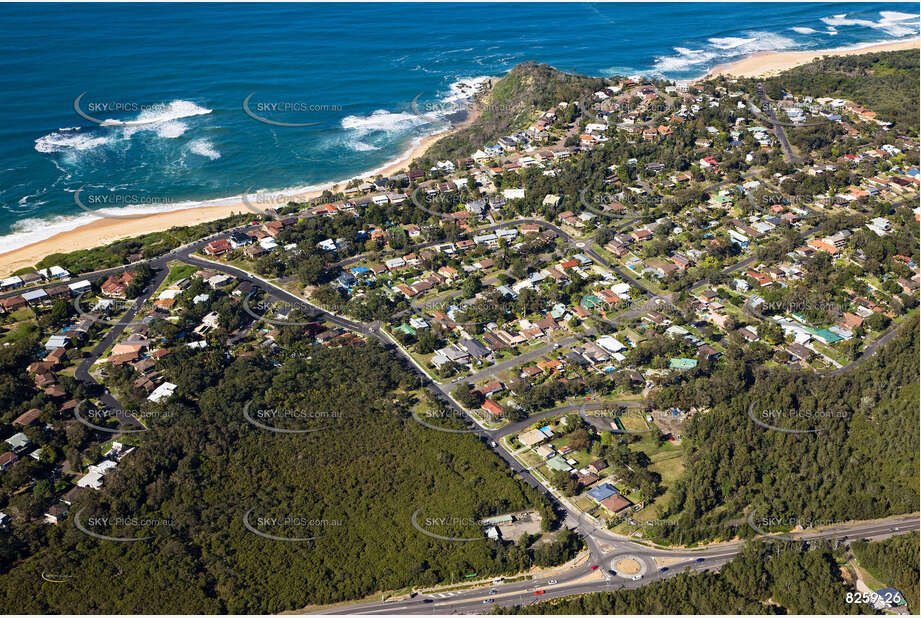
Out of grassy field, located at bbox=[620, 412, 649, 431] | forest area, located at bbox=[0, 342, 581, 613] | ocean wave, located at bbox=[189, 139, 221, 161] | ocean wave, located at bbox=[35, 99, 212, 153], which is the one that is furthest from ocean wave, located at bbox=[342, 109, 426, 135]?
grassy field, located at bbox=[620, 412, 649, 431]

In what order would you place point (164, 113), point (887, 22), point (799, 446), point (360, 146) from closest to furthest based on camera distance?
point (799, 446) < point (360, 146) < point (164, 113) < point (887, 22)

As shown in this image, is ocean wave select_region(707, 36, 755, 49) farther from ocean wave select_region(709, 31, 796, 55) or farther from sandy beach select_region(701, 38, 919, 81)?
sandy beach select_region(701, 38, 919, 81)

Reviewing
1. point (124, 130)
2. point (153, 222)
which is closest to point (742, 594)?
point (153, 222)

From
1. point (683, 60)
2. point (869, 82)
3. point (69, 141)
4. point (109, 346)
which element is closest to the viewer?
point (109, 346)

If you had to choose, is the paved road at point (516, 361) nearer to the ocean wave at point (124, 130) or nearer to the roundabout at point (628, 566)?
the roundabout at point (628, 566)

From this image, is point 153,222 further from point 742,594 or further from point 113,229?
point 742,594

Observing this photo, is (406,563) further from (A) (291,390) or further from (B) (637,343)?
(B) (637,343)

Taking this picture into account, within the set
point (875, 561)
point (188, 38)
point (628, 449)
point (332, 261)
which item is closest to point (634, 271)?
point (628, 449)
